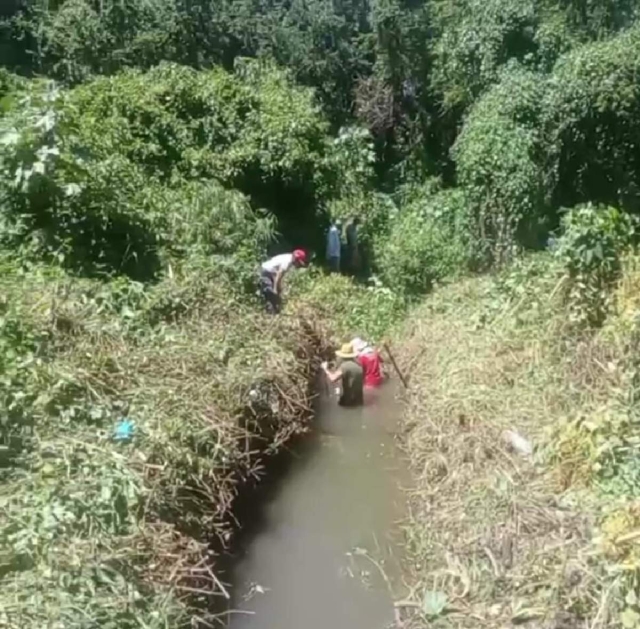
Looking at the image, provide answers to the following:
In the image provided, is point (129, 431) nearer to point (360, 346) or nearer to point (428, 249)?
point (360, 346)

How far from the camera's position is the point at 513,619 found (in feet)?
20.2

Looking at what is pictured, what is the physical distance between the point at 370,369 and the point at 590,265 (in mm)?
2908

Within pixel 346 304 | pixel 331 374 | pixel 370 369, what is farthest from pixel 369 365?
pixel 346 304

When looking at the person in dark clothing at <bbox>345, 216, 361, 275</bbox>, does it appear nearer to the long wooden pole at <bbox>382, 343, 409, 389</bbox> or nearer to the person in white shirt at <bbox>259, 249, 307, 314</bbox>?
the person in white shirt at <bbox>259, 249, 307, 314</bbox>

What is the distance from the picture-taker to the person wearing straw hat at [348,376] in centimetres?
1071

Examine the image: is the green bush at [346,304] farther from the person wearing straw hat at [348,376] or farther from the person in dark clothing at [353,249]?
the person wearing straw hat at [348,376]

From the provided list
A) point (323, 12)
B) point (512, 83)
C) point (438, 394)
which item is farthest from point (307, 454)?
point (323, 12)

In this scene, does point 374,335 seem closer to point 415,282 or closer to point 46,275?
point 415,282

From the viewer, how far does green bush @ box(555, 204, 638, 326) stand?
30.0 feet

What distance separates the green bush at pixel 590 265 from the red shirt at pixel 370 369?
2580mm

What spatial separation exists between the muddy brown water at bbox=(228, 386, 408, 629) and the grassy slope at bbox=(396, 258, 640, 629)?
1.11 feet

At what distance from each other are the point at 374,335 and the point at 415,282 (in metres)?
1.26

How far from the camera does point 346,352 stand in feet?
36.0

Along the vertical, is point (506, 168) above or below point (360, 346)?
above
